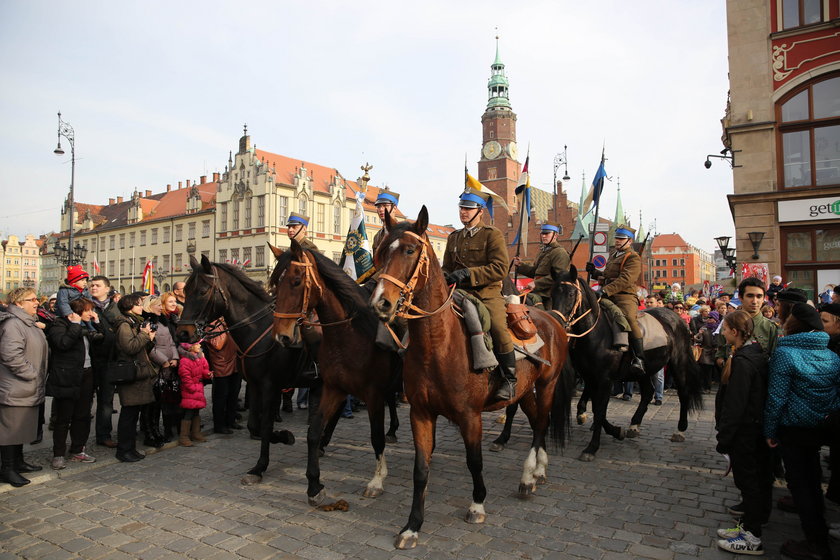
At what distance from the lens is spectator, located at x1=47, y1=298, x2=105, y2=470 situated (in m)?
→ 6.41

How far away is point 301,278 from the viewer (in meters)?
5.24

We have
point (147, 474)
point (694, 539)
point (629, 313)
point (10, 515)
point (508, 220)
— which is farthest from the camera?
point (508, 220)

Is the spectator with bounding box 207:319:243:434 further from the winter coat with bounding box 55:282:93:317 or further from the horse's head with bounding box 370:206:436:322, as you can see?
the horse's head with bounding box 370:206:436:322

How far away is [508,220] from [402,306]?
2615 inches

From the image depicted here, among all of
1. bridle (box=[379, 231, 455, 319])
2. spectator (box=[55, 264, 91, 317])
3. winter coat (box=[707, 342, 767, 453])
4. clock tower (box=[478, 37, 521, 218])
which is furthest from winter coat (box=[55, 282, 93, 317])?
clock tower (box=[478, 37, 521, 218])

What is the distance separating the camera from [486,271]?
4.81m

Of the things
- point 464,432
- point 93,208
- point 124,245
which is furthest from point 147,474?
point 93,208

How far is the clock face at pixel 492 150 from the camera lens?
80688mm

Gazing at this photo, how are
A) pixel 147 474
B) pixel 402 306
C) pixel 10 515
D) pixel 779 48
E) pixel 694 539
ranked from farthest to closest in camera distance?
pixel 779 48
pixel 147 474
pixel 10 515
pixel 694 539
pixel 402 306

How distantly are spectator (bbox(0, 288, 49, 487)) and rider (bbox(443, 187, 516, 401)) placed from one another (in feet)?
16.5

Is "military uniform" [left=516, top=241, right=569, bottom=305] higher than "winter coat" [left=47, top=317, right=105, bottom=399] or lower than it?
higher

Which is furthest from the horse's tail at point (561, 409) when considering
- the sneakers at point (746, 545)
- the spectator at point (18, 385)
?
the spectator at point (18, 385)

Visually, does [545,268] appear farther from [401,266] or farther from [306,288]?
[401,266]

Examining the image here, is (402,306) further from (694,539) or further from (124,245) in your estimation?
(124,245)
